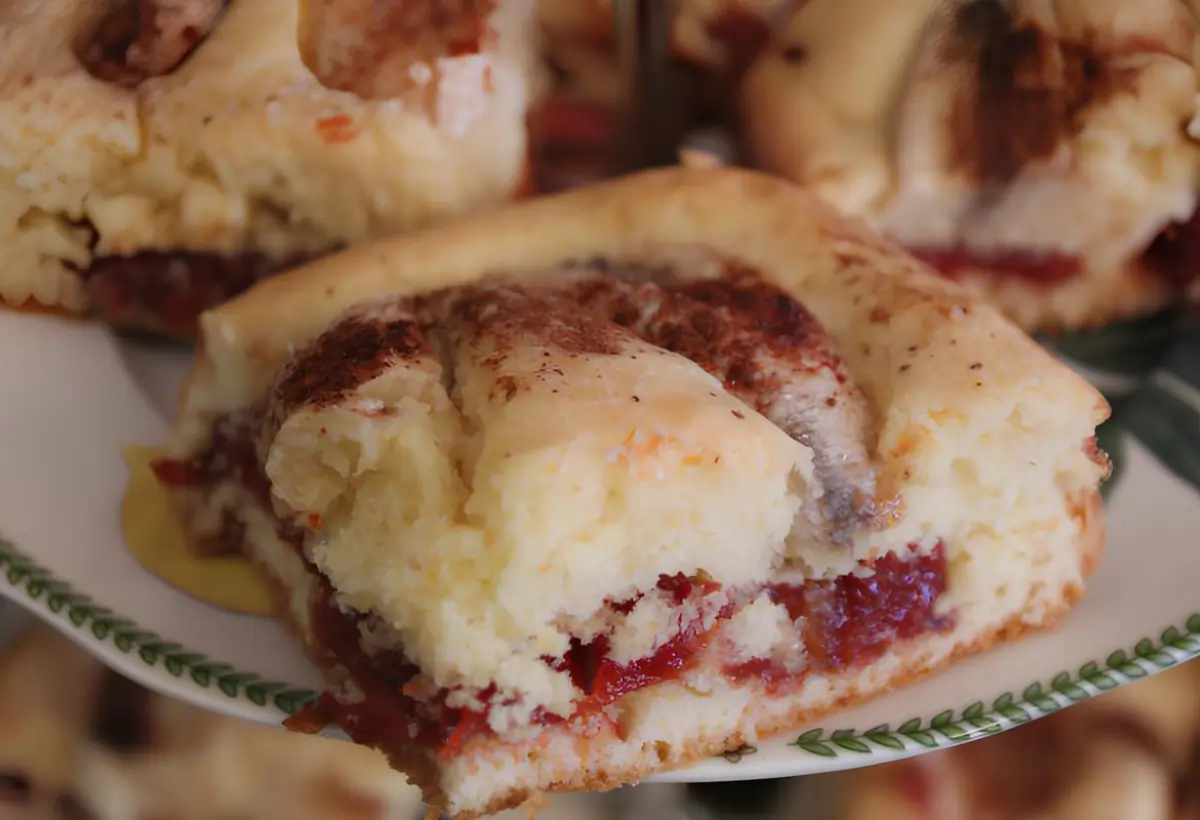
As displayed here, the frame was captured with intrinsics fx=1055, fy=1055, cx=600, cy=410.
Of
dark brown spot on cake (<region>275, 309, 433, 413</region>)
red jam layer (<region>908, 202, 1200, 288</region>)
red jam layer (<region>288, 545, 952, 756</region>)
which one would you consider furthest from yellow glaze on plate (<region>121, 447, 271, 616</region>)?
red jam layer (<region>908, 202, 1200, 288</region>)

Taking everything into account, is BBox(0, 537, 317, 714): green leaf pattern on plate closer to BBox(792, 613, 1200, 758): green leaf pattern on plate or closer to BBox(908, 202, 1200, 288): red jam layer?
BBox(792, 613, 1200, 758): green leaf pattern on plate

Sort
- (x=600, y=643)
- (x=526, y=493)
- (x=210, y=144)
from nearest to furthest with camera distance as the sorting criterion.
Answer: (x=526, y=493) → (x=600, y=643) → (x=210, y=144)

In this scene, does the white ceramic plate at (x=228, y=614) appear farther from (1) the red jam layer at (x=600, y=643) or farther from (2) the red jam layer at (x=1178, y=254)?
(2) the red jam layer at (x=1178, y=254)

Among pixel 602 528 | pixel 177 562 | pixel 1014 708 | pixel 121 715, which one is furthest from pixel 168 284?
pixel 1014 708

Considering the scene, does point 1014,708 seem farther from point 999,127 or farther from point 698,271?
point 999,127

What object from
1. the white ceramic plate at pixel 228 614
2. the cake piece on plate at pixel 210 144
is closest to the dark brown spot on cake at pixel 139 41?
the cake piece on plate at pixel 210 144

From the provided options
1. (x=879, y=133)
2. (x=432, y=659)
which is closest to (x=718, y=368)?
(x=432, y=659)
